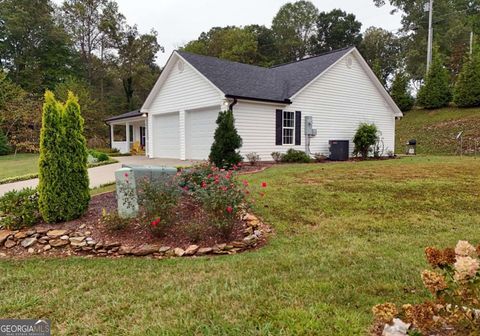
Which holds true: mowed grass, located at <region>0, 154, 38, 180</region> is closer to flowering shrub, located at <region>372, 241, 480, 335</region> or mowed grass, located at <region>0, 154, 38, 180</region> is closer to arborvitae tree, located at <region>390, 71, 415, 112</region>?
flowering shrub, located at <region>372, 241, 480, 335</region>

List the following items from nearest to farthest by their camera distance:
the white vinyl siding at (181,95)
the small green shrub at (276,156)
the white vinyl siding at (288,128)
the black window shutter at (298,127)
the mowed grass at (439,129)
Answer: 1. the white vinyl siding at (181,95)
2. the small green shrub at (276,156)
3. the white vinyl siding at (288,128)
4. the black window shutter at (298,127)
5. the mowed grass at (439,129)

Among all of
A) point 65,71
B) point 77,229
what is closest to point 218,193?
point 77,229

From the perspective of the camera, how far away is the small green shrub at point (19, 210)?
4801 millimetres

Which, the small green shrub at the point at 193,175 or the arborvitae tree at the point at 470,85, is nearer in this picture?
the small green shrub at the point at 193,175

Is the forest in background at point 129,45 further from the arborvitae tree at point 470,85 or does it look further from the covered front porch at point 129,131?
the arborvitae tree at point 470,85

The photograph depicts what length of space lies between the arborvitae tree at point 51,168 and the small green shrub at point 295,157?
9279mm

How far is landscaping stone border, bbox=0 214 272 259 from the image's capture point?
13.5 feet

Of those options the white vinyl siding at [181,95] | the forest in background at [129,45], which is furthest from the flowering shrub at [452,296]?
the forest in background at [129,45]

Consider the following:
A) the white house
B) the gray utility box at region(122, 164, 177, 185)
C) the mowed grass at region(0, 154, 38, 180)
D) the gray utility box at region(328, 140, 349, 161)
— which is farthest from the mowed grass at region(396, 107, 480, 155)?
the mowed grass at region(0, 154, 38, 180)

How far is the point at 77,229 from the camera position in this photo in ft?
15.3

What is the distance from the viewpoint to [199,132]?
45.2 ft

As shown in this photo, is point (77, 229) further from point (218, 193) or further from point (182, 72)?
point (182, 72)

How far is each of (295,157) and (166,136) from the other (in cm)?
659

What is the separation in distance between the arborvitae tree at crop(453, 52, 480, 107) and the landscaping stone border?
22.9m
